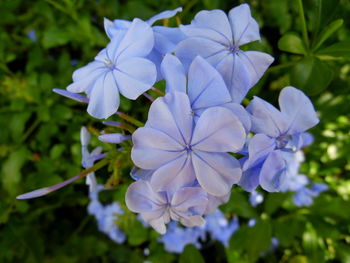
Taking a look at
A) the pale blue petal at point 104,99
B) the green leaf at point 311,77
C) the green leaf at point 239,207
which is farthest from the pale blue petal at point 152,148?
the green leaf at point 239,207

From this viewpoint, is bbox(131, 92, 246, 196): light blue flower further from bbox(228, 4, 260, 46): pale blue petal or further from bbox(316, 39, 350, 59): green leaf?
bbox(316, 39, 350, 59): green leaf

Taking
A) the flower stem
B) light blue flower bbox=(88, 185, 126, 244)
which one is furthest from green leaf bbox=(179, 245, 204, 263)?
the flower stem

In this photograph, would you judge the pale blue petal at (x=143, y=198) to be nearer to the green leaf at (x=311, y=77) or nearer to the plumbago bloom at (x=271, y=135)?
the plumbago bloom at (x=271, y=135)

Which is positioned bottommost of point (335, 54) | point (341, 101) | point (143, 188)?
point (341, 101)

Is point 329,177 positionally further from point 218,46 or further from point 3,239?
point 3,239

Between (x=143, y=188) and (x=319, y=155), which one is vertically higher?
(x=143, y=188)

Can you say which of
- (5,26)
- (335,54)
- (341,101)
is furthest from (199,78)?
(5,26)
